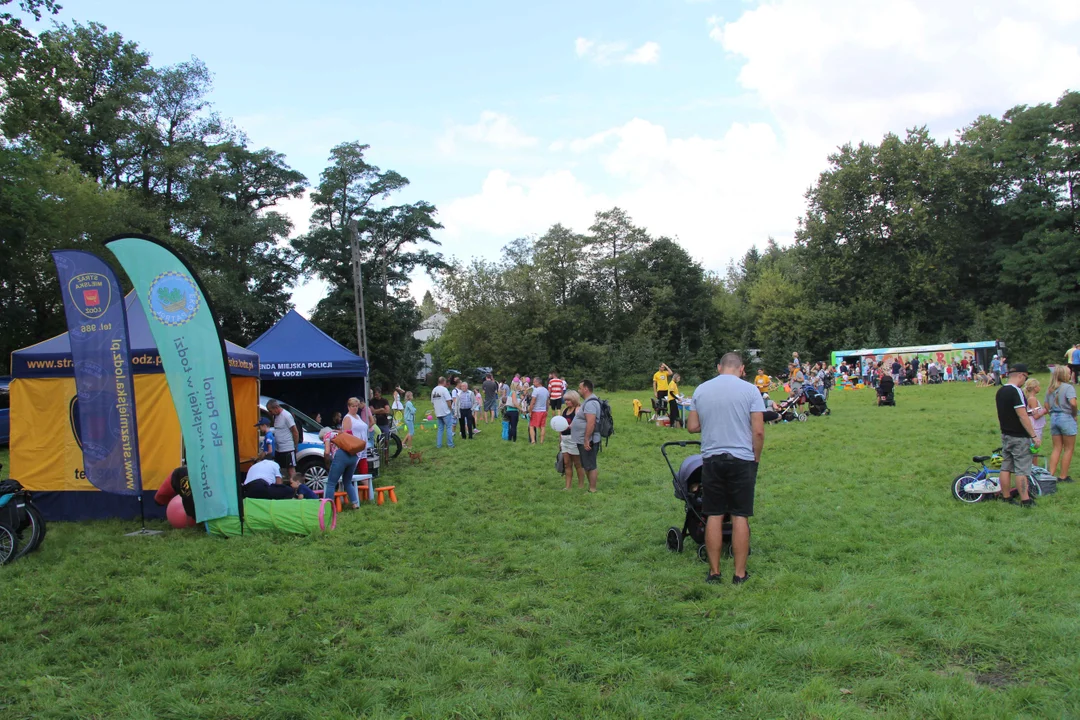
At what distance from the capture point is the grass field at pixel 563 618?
3.61m

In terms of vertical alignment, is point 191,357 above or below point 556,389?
above

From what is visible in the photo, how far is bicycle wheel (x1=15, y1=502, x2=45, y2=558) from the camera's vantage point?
6824 millimetres

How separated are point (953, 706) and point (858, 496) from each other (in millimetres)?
5358

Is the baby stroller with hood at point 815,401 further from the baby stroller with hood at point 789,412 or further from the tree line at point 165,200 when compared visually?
the tree line at point 165,200

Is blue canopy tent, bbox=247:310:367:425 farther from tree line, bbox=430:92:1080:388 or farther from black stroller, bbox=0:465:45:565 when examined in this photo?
tree line, bbox=430:92:1080:388

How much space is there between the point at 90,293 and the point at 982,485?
1020 cm

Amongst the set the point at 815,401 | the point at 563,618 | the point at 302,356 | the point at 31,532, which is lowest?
the point at 563,618

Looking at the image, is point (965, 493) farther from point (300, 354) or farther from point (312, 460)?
point (300, 354)

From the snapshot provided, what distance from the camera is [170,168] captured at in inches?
1189

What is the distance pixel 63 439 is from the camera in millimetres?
8883

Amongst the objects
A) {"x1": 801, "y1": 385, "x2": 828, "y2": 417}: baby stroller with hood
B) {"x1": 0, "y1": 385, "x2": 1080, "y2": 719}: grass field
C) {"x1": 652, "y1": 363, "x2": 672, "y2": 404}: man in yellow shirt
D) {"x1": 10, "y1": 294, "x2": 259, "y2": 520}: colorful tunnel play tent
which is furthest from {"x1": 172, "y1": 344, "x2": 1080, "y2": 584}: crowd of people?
{"x1": 801, "y1": 385, "x2": 828, "y2": 417}: baby stroller with hood

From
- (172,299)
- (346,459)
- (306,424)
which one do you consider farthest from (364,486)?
(172,299)

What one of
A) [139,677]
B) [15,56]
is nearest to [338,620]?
[139,677]

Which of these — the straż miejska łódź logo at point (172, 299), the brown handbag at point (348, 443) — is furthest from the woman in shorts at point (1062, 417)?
the straż miejska łódź logo at point (172, 299)
